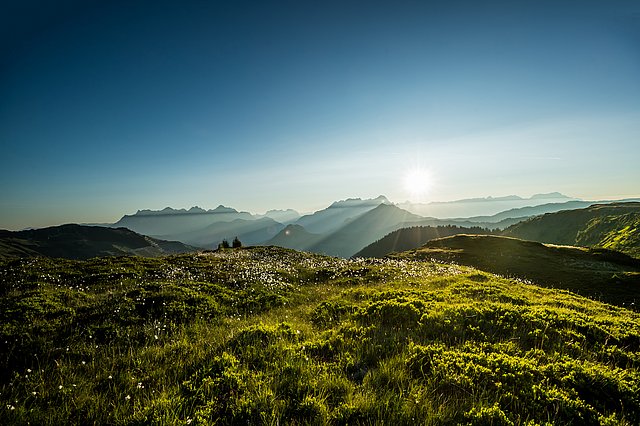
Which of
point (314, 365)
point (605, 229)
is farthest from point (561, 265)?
point (605, 229)

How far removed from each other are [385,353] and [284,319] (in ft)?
15.9

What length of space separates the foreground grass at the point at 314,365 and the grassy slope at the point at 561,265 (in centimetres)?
2431

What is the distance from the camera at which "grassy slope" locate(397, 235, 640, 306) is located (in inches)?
1068

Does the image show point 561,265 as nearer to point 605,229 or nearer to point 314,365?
point 314,365

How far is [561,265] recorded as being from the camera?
40438 millimetres

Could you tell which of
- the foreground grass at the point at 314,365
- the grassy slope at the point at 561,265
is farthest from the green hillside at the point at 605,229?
the foreground grass at the point at 314,365

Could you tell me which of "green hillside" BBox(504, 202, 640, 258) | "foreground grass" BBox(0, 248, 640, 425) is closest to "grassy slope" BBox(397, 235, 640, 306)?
"foreground grass" BBox(0, 248, 640, 425)

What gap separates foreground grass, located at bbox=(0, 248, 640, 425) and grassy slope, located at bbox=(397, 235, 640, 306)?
79.8 ft

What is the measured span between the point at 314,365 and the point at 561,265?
166 ft

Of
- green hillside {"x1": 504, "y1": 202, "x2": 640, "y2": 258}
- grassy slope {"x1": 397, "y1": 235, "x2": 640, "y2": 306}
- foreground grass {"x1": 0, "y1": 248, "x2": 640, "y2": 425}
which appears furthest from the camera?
green hillside {"x1": 504, "y1": 202, "x2": 640, "y2": 258}

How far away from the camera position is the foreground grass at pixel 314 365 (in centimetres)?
447

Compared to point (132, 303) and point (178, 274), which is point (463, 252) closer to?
point (178, 274)

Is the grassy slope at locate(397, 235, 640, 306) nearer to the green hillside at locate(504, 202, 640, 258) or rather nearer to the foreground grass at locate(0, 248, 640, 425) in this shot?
the foreground grass at locate(0, 248, 640, 425)

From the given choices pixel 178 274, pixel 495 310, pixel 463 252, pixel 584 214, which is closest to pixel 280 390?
pixel 495 310
